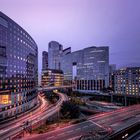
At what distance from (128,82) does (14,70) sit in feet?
271

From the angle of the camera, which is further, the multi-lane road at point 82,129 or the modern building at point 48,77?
the modern building at point 48,77

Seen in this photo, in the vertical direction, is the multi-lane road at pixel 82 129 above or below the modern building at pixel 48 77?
below

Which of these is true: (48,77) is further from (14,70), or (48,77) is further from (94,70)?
(14,70)

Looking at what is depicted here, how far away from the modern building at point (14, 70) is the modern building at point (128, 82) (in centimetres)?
6972

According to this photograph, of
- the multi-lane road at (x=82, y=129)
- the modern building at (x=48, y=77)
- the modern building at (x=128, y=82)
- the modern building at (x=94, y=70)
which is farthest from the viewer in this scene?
the modern building at (x=48, y=77)

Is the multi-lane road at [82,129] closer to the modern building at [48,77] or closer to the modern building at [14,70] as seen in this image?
the modern building at [14,70]

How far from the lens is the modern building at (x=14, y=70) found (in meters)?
61.3

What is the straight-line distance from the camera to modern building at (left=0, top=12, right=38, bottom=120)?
61331mm

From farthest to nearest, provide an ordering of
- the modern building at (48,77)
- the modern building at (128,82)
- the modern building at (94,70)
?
the modern building at (48,77)
the modern building at (94,70)
the modern building at (128,82)

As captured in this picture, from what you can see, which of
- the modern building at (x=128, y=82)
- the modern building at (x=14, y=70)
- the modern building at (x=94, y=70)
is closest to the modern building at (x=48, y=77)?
the modern building at (x=94, y=70)

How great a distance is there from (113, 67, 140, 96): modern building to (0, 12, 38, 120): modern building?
69.7m

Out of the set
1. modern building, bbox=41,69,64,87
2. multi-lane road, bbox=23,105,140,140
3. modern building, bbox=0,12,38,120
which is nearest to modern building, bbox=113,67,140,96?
multi-lane road, bbox=23,105,140,140

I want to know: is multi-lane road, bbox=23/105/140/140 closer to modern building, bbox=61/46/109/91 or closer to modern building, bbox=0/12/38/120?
modern building, bbox=0/12/38/120

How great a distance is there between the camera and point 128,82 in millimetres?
118250
